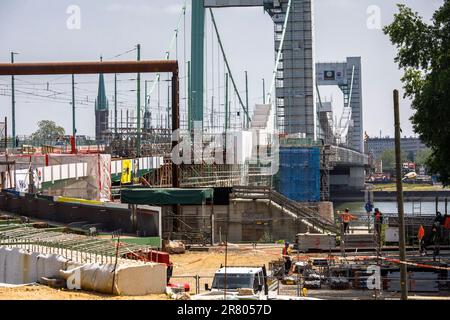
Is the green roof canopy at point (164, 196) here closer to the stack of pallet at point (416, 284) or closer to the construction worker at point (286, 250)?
the construction worker at point (286, 250)

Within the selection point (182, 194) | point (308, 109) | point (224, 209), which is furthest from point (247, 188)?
point (308, 109)

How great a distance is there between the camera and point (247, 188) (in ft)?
156

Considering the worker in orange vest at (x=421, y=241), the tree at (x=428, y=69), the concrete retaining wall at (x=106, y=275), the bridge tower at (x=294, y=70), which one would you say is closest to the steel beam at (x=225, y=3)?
the bridge tower at (x=294, y=70)

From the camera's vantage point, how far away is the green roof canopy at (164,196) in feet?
131

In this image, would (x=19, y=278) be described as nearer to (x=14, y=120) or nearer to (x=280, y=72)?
(x=14, y=120)

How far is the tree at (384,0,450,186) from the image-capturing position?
33.0m

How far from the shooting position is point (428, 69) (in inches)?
1396

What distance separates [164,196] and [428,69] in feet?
42.0

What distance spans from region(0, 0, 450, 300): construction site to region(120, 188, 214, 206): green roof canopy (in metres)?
0.06

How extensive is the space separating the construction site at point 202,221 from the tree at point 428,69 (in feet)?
11.5

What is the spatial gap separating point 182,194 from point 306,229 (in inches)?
302

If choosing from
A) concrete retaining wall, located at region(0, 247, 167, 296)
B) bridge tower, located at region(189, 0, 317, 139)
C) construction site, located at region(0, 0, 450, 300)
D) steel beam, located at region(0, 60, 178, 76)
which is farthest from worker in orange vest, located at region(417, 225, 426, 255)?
bridge tower, located at region(189, 0, 317, 139)

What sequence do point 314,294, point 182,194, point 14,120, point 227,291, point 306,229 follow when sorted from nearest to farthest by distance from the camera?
1. point 227,291
2. point 314,294
3. point 182,194
4. point 306,229
5. point 14,120

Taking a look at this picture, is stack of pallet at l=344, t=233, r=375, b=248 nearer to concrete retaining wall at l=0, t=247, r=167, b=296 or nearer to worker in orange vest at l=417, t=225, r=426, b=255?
worker in orange vest at l=417, t=225, r=426, b=255
